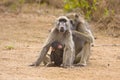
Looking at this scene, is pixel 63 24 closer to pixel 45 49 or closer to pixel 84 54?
pixel 45 49

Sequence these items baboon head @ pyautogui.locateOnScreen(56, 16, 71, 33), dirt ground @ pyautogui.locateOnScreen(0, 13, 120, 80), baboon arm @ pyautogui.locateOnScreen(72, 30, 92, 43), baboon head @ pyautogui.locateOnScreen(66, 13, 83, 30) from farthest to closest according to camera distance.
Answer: baboon head @ pyautogui.locateOnScreen(66, 13, 83, 30), baboon arm @ pyautogui.locateOnScreen(72, 30, 92, 43), baboon head @ pyautogui.locateOnScreen(56, 16, 71, 33), dirt ground @ pyautogui.locateOnScreen(0, 13, 120, 80)

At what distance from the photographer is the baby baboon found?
10.5 meters

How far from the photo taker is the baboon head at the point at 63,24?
33.6ft

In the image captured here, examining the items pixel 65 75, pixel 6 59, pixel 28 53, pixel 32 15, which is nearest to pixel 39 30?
pixel 32 15

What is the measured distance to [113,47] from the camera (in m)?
13.9

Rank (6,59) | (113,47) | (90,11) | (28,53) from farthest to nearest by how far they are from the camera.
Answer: (90,11) < (113,47) < (28,53) < (6,59)

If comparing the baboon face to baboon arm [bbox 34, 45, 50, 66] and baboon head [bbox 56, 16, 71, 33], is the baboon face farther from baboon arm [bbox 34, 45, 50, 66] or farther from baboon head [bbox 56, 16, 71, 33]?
Result: baboon arm [bbox 34, 45, 50, 66]

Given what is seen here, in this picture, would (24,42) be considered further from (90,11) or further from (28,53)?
(90,11)

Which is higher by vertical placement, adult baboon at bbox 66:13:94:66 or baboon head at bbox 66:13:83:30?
baboon head at bbox 66:13:83:30

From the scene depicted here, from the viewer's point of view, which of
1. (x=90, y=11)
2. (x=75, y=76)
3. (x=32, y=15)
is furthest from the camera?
(x=32, y=15)

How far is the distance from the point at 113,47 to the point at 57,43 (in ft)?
12.5

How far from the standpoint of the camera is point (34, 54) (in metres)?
12.3

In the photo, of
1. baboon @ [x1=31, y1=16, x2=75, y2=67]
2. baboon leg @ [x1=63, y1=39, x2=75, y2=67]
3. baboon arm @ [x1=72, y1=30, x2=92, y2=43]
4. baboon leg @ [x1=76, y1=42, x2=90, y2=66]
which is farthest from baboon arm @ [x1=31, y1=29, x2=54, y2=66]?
baboon leg @ [x1=76, y1=42, x2=90, y2=66]

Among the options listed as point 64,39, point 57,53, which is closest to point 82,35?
point 64,39
